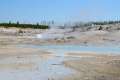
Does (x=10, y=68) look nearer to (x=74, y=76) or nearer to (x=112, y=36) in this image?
(x=74, y=76)

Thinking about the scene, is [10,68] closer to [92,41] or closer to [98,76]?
[98,76]

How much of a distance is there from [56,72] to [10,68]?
2.84 m

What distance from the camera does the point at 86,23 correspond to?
319 feet

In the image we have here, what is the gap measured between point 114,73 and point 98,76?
55.6 inches

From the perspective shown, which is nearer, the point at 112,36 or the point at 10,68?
the point at 10,68

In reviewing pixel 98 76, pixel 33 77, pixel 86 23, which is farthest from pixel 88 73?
pixel 86 23

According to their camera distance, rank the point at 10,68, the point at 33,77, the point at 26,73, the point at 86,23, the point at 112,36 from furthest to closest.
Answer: the point at 86,23, the point at 112,36, the point at 10,68, the point at 26,73, the point at 33,77

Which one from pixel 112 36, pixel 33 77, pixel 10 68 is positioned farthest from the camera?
pixel 112 36

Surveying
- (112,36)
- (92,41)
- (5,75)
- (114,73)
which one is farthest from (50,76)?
(112,36)

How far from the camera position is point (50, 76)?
1538 centimetres

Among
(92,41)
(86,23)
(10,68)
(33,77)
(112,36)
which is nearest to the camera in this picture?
(33,77)

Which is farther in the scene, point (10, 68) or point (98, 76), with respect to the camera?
point (10, 68)

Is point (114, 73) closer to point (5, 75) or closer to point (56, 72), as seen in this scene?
point (56, 72)

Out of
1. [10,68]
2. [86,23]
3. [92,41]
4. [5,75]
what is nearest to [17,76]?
[5,75]
